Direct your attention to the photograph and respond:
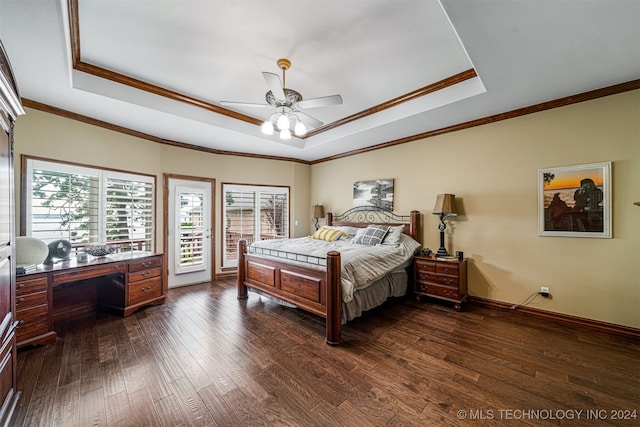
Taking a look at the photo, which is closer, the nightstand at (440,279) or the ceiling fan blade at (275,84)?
the ceiling fan blade at (275,84)

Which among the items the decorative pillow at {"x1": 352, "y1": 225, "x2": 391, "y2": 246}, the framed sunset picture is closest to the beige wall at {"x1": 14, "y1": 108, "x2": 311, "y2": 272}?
the decorative pillow at {"x1": 352, "y1": 225, "x2": 391, "y2": 246}

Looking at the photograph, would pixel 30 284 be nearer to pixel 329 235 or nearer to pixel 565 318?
pixel 329 235

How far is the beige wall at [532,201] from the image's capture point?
2893mm

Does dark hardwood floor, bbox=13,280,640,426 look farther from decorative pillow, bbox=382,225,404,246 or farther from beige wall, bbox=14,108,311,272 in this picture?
beige wall, bbox=14,108,311,272

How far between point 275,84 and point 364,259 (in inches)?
91.1

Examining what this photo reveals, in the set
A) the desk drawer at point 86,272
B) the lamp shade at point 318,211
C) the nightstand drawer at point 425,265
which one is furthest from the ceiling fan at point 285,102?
the lamp shade at point 318,211

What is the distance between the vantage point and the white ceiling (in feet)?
6.55

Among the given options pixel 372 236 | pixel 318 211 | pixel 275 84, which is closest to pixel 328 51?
pixel 275 84

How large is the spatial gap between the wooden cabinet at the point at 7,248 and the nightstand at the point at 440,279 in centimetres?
432

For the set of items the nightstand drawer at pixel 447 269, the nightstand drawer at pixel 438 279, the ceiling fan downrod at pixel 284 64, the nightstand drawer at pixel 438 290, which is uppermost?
the ceiling fan downrod at pixel 284 64

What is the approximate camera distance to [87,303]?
140 inches

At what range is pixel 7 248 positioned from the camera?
1686 mm

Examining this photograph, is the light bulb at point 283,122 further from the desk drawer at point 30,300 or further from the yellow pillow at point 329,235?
the desk drawer at point 30,300

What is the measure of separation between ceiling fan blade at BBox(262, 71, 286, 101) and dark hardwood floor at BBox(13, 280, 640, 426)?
8.86ft
